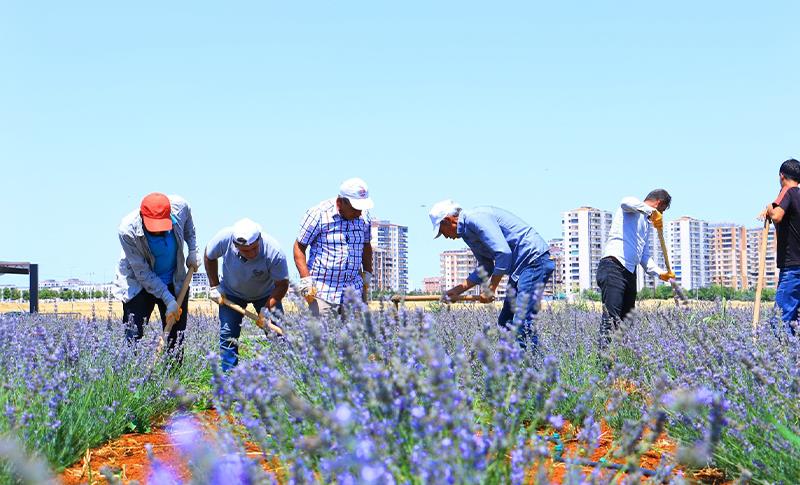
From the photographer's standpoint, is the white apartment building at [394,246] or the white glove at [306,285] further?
the white apartment building at [394,246]

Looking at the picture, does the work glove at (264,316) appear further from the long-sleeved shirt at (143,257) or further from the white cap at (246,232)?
the long-sleeved shirt at (143,257)

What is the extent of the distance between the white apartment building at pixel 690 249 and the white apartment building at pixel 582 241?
30.2 ft

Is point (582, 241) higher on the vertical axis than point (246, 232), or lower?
higher

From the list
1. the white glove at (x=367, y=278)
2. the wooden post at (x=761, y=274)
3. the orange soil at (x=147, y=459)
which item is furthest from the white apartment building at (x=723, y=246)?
the orange soil at (x=147, y=459)

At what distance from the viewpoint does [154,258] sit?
4.82 m

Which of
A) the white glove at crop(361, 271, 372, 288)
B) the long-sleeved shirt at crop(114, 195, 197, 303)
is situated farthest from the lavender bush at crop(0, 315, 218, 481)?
the white glove at crop(361, 271, 372, 288)

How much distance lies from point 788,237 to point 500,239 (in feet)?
7.76

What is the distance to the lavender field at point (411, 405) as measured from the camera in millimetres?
1478

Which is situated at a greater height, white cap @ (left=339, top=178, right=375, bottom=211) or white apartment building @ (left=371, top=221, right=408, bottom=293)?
white apartment building @ (left=371, top=221, right=408, bottom=293)

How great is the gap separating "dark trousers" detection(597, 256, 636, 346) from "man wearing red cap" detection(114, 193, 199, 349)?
2747 mm

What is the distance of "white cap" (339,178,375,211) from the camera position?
14.9 feet

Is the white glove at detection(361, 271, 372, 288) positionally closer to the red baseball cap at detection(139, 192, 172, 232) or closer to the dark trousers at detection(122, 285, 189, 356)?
the dark trousers at detection(122, 285, 189, 356)

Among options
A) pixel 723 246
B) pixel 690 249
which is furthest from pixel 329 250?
pixel 723 246

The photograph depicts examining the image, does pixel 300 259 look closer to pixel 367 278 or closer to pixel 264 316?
pixel 367 278
